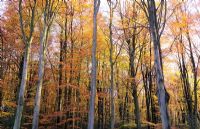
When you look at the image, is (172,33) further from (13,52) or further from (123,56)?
(13,52)

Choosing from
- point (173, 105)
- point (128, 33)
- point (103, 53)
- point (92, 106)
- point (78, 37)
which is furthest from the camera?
point (173, 105)

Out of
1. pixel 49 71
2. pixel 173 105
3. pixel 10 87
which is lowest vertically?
pixel 173 105

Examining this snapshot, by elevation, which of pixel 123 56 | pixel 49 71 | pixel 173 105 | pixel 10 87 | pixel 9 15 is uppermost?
pixel 9 15

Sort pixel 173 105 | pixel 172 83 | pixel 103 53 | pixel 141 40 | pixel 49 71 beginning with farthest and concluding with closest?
pixel 173 105 → pixel 172 83 → pixel 103 53 → pixel 49 71 → pixel 141 40

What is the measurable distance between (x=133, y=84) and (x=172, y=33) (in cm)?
530

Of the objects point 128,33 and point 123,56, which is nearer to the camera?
point 128,33

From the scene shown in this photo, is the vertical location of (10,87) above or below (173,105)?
above

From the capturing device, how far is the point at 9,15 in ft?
58.0

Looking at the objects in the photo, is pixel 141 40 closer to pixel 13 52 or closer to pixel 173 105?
pixel 13 52

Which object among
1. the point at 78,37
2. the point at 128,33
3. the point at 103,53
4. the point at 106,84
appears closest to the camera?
the point at 128,33

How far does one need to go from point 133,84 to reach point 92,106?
8.38 metres

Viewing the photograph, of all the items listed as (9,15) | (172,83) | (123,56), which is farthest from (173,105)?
(9,15)

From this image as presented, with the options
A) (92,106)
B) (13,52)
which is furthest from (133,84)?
(13,52)

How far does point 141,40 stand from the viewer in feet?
60.3
